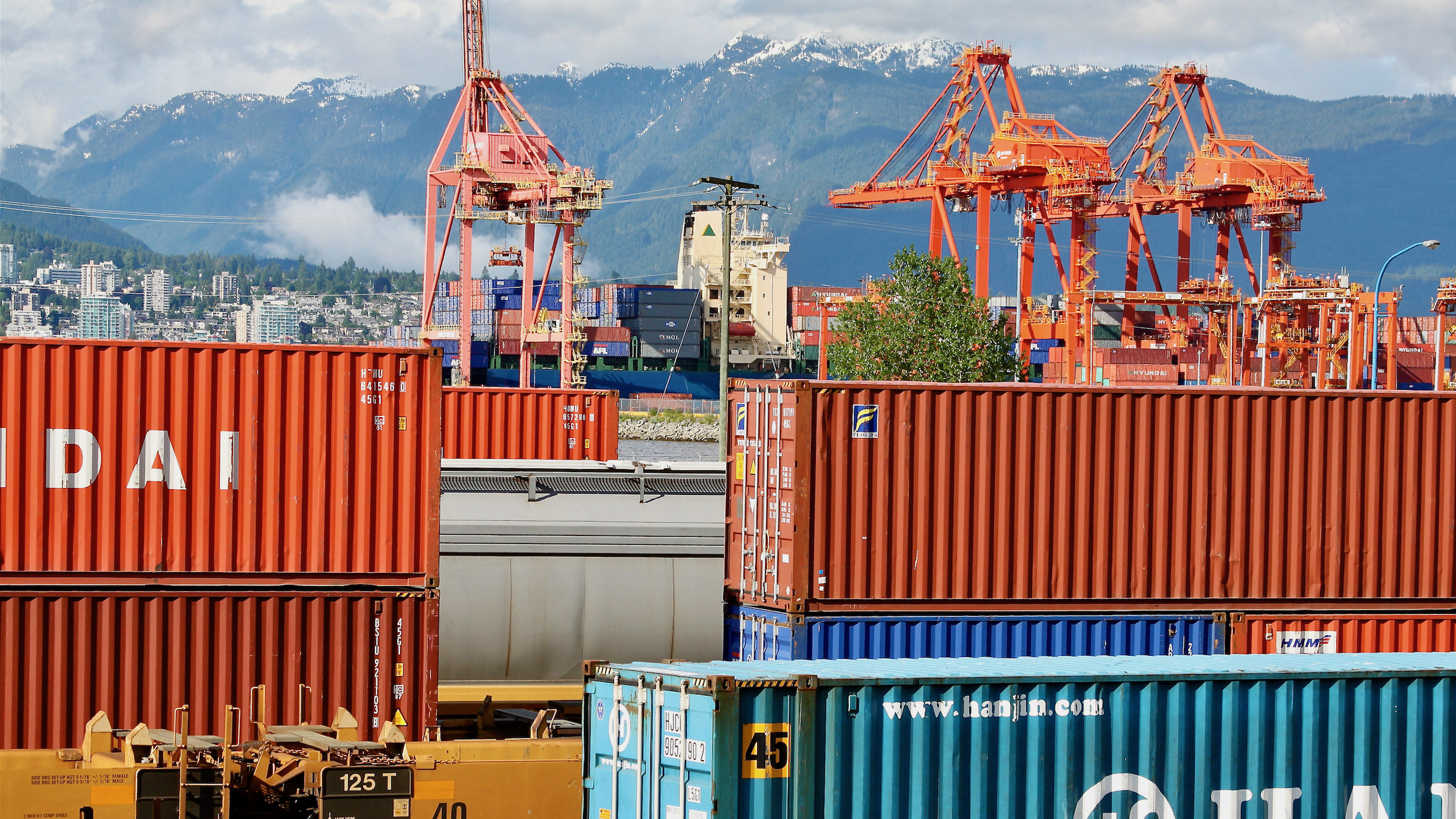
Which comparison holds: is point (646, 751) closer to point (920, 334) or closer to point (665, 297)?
point (920, 334)

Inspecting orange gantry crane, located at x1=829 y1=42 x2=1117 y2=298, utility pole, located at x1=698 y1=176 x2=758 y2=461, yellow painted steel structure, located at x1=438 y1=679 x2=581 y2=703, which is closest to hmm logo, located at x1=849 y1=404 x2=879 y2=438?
yellow painted steel structure, located at x1=438 y1=679 x2=581 y2=703

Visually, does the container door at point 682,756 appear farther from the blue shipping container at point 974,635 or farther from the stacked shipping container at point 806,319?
the stacked shipping container at point 806,319

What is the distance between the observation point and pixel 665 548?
17062 mm

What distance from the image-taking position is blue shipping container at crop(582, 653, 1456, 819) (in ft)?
32.5

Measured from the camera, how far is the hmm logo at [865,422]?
15.4 metres

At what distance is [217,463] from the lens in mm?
14031

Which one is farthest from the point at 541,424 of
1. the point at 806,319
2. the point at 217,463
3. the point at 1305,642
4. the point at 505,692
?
the point at 806,319

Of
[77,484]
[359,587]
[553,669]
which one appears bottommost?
[553,669]

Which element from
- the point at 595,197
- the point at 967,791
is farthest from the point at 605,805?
the point at 595,197

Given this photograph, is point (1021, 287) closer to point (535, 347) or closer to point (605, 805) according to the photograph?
point (535, 347)

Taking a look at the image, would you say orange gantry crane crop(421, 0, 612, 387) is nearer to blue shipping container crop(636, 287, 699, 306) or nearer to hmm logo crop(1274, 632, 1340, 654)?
blue shipping container crop(636, 287, 699, 306)

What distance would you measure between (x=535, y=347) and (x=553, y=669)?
107m

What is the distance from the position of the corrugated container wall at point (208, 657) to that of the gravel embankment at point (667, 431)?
306 ft

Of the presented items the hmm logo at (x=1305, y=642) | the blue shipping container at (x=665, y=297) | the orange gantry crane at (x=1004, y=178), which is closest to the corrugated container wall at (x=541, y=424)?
the hmm logo at (x=1305, y=642)
